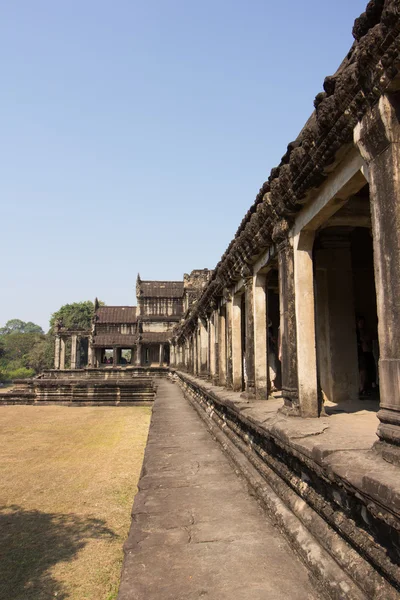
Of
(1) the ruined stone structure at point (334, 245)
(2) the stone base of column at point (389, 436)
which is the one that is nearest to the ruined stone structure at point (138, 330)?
(1) the ruined stone structure at point (334, 245)

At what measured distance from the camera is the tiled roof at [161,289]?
45.8 m

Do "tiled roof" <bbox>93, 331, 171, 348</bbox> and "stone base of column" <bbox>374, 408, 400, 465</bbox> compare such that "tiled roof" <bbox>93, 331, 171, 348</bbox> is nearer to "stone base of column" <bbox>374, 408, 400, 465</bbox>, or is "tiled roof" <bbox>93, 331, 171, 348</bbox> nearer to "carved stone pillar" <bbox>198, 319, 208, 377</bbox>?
"carved stone pillar" <bbox>198, 319, 208, 377</bbox>

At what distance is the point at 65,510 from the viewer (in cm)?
470

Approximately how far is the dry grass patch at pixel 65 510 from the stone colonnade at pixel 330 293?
2.12 m

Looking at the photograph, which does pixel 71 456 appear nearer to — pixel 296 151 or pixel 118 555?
pixel 118 555

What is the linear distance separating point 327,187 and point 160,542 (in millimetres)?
3077

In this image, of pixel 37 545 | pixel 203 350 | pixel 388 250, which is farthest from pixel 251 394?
pixel 203 350

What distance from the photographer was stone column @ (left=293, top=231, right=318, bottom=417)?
4270 millimetres

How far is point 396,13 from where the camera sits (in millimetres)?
2113

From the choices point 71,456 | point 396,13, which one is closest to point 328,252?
point 396,13

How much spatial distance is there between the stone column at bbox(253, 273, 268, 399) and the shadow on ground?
3.06m

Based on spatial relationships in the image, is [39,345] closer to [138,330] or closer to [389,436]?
[138,330]

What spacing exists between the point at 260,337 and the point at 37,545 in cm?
402

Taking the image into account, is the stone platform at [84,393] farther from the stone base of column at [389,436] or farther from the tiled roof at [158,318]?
the tiled roof at [158,318]
